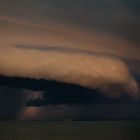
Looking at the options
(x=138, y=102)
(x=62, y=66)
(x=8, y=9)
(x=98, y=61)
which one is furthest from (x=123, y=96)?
(x=8, y=9)

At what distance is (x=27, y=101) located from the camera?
179 cm

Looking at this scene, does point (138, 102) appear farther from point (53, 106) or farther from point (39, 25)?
point (39, 25)

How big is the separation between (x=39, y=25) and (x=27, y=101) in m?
0.41

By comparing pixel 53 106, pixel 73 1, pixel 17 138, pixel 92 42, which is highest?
pixel 73 1

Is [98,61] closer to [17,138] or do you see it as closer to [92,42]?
[92,42]

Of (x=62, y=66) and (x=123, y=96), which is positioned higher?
(x=62, y=66)

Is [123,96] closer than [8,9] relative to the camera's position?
No

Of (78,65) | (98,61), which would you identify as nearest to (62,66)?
(78,65)

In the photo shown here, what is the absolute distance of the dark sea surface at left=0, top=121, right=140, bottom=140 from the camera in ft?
5.74

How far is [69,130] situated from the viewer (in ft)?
5.98

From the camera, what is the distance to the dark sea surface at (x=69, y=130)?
1.75 m

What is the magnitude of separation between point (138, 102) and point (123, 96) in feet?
0.33

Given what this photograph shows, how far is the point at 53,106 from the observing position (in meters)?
1.82

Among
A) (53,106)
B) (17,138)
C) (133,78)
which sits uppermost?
(133,78)
